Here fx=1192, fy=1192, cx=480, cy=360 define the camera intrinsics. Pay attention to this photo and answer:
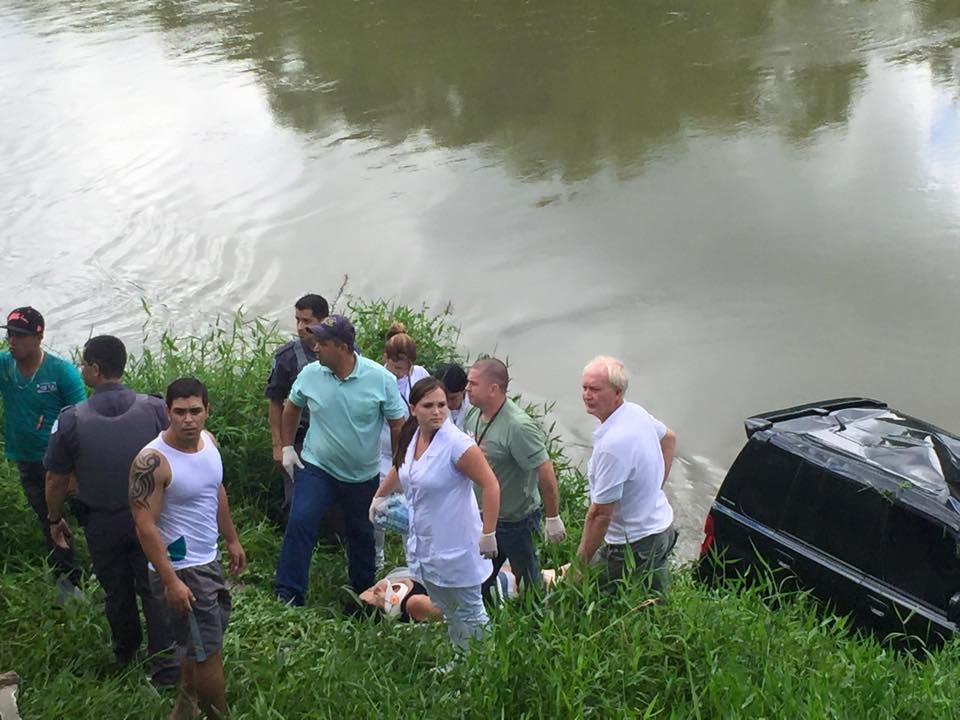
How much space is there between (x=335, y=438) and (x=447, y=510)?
109 centimetres

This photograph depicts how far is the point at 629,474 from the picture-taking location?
209 inches

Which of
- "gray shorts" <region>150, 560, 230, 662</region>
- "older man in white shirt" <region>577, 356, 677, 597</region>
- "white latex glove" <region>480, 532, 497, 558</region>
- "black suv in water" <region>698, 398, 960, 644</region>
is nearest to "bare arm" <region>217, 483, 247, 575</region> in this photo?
"gray shorts" <region>150, 560, 230, 662</region>

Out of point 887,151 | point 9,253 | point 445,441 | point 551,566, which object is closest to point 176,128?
point 9,253

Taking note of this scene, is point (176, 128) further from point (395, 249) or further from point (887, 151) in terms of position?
point (887, 151)

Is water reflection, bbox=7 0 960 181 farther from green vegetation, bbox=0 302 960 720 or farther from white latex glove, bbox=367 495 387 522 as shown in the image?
green vegetation, bbox=0 302 960 720

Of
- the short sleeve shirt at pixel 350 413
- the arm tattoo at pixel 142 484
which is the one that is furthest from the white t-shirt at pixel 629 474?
the arm tattoo at pixel 142 484

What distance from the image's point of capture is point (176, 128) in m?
19.1

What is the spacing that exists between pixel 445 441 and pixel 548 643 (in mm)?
991

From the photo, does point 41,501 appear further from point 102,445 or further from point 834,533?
point 834,533

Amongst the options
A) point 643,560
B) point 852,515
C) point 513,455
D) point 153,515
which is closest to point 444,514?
point 513,455

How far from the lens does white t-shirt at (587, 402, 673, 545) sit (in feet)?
17.3

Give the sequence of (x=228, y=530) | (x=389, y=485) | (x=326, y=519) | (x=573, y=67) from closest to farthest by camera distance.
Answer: (x=228, y=530)
(x=389, y=485)
(x=326, y=519)
(x=573, y=67)

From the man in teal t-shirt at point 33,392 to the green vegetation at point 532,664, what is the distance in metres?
0.66

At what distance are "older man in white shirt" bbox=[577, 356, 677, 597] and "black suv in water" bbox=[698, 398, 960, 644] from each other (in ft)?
2.92
